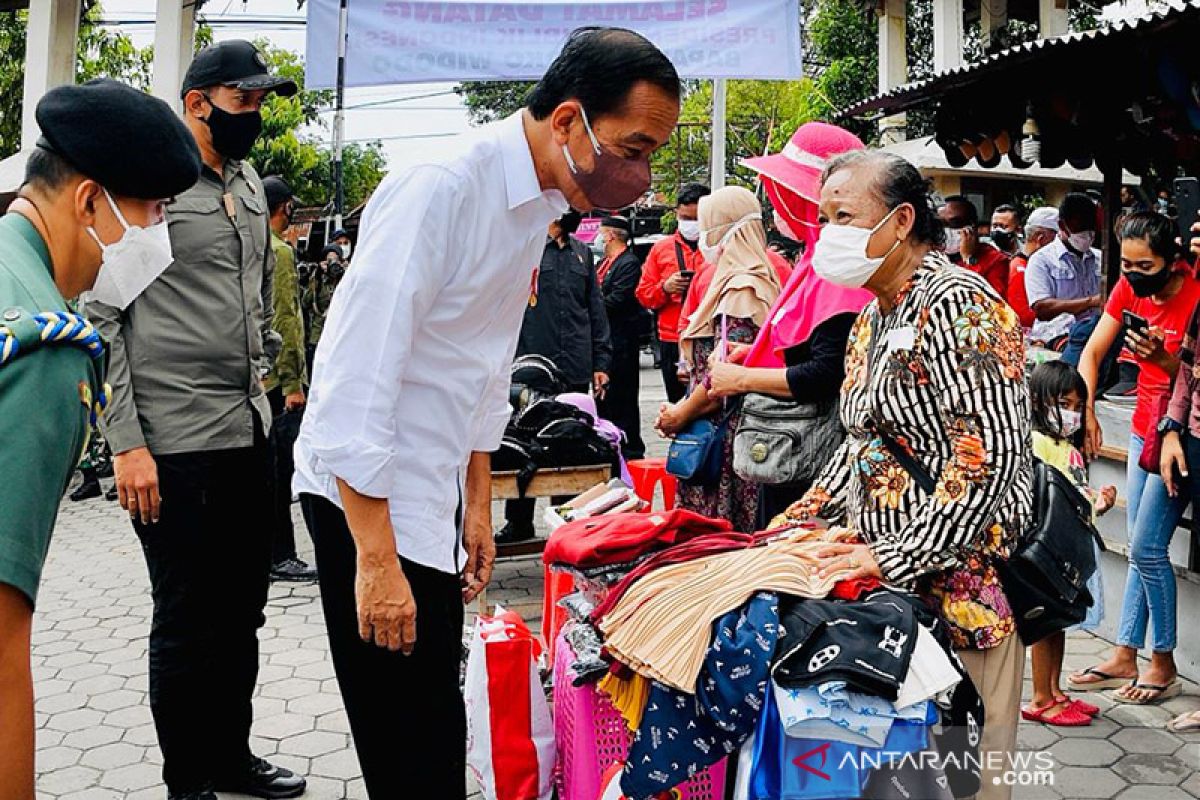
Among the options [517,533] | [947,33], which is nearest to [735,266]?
[517,533]

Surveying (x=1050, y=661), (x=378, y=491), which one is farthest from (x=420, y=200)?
(x=1050, y=661)

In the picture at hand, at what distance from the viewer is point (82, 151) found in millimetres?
1658

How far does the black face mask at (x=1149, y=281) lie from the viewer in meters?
4.15

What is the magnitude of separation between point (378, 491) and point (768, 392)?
1.73 metres

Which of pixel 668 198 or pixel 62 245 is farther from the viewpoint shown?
pixel 668 198

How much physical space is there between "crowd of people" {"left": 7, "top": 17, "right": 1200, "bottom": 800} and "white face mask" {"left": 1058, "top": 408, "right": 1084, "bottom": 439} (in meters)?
0.02

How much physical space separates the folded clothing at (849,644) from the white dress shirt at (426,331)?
28.1 inches

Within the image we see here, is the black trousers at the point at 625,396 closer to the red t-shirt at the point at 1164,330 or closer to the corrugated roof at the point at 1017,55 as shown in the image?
the corrugated roof at the point at 1017,55

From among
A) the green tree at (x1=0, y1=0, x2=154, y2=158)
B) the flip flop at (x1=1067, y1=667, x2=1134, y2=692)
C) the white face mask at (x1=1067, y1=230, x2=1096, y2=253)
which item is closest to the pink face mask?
the flip flop at (x1=1067, y1=667, x2=1134, y2=692)

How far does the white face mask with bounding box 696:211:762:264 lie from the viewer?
4.12m

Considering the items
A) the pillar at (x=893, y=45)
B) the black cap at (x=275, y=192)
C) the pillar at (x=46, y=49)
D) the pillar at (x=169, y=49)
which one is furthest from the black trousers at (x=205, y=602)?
the pillar at (x=893, y=45)

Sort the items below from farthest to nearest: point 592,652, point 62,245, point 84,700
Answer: point 84,700, point 592,652, point 62,245

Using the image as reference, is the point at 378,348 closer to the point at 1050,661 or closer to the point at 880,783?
the point at 880,783

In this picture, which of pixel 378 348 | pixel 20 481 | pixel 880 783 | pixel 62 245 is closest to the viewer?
pixel 20 481
